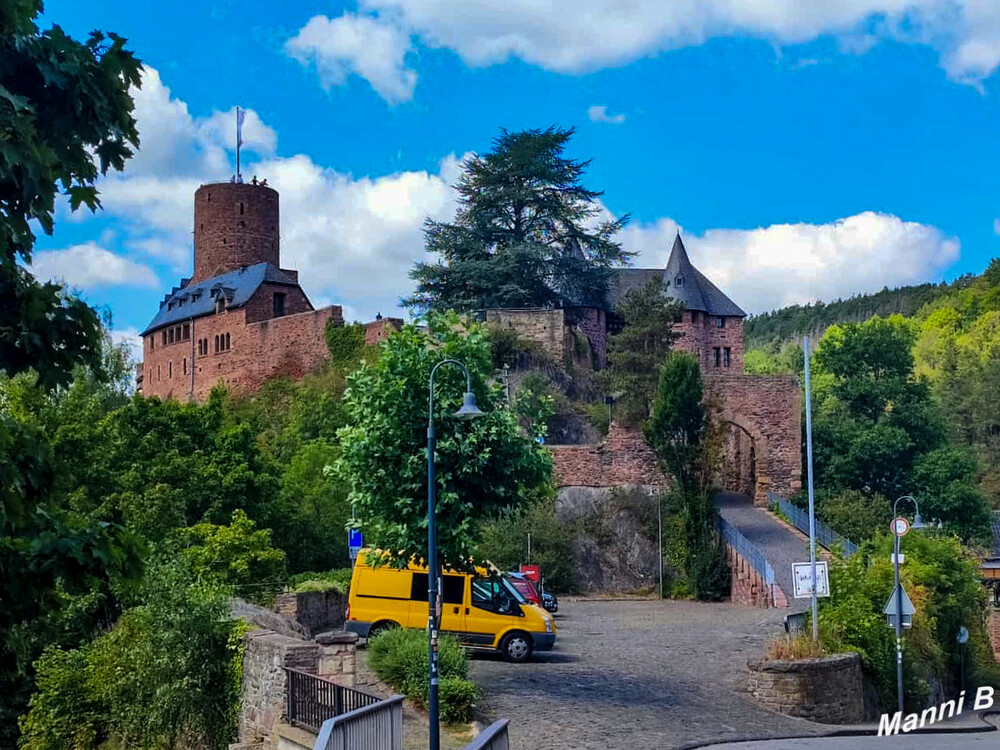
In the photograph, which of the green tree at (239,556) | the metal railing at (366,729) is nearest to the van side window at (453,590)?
the green tree at (239,556)

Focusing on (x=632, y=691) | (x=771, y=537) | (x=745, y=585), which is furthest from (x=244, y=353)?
(x=632, y=691)

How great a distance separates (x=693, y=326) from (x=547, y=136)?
12.6 m

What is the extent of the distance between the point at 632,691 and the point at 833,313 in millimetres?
118354

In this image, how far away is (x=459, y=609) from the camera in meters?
21.4

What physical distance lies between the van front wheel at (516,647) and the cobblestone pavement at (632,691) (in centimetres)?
21

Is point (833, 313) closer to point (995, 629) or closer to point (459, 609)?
point (995, 629)

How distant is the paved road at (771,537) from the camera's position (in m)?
35.4

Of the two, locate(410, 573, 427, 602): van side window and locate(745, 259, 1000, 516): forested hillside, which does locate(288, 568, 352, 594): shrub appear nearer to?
locate(410, 573, 427, 602): van side window

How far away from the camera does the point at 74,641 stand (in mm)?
23578

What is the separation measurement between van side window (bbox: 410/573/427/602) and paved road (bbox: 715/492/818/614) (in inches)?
558

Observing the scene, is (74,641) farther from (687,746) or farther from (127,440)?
(687,746)

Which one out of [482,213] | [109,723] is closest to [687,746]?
[109,723]

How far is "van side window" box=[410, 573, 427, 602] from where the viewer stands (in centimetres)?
2177

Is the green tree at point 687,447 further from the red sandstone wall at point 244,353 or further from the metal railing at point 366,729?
the metal railing at point 366,729
